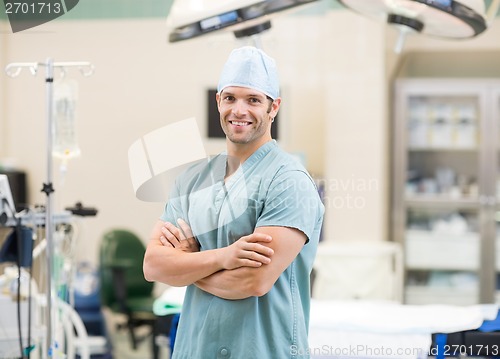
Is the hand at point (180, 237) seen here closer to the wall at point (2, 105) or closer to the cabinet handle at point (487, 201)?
the cabinet handle at point (487, 201)

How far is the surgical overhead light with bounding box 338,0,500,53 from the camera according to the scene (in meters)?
2.60

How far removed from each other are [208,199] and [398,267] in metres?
2.57

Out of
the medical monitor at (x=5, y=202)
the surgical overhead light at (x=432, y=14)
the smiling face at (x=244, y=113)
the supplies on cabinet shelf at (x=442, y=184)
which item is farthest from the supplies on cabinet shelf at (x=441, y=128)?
the smiling face at (x=244, y=113)

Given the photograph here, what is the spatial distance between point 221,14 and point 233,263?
110 cm

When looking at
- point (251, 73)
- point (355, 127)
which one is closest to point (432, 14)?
point (251, 73)

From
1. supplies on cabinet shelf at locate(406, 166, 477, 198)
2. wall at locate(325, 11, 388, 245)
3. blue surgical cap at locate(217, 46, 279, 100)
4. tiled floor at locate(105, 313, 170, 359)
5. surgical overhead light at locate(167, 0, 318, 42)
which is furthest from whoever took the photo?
supplies on cabinet shelf at locate(406, 166, 477, 198)

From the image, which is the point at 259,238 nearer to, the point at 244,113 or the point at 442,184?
the point at 244,113

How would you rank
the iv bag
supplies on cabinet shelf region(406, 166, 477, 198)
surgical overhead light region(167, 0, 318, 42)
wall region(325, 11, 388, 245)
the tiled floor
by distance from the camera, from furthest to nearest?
supplies on cabinet shelf region(406, 166, 477, 198) → the tiled floor → wall region(325, 11, 388, 245) → the iv bag → surgical overhead light region(167, 0, 318, 42)

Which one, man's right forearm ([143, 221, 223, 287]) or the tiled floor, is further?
the tiled floor

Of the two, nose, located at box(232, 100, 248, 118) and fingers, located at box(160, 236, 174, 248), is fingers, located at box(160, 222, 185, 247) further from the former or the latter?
nose, located at box(232, 100, 248, 118)

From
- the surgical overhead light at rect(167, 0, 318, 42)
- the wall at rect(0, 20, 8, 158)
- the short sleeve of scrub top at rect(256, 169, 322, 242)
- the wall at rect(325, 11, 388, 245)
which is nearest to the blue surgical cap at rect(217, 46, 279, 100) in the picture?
the short sleeve of scrub top at rect(256, 169, 322, 242)

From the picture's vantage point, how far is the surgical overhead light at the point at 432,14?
8.52ft

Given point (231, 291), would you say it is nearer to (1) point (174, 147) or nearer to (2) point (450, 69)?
(1) point (174, 147)

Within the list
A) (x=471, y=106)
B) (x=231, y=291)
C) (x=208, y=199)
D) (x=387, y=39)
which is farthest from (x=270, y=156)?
(x=471, y=106)
